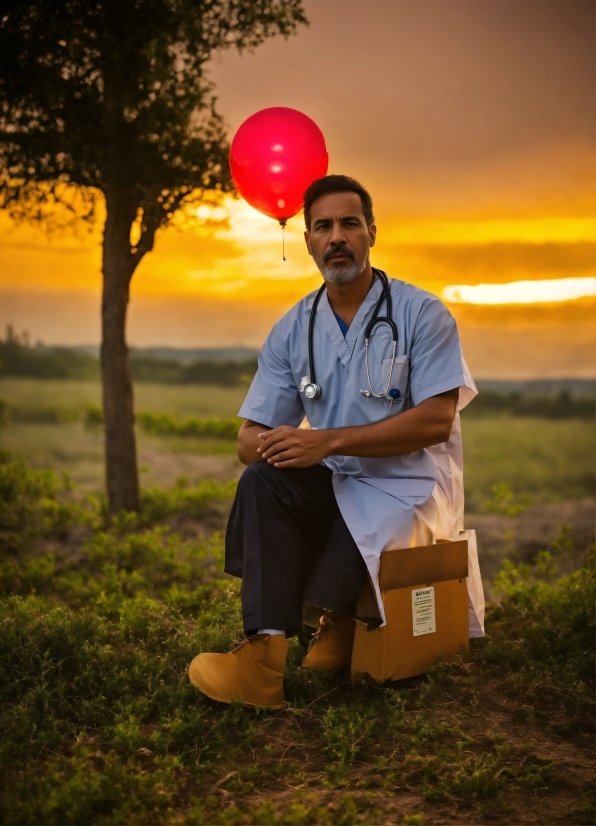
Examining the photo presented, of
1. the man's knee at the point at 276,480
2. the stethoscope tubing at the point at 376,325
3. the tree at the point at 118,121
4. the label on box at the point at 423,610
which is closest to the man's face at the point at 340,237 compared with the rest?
the stethoscope tubing at the point at 376,325

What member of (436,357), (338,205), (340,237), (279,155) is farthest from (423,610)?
(279,155)

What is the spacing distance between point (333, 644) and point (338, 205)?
1699 mm

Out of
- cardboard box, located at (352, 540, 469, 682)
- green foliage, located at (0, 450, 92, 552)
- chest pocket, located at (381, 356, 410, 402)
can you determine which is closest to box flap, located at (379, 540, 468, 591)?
cardboard box, located at (352, 540, 469, 682)

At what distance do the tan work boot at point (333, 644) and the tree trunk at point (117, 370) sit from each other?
323 centimetres

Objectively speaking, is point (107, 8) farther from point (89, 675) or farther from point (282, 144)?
point (89, 675)

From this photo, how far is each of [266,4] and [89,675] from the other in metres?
4.32

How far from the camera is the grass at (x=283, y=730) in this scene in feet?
7.64

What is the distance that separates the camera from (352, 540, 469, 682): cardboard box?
298 centimetres

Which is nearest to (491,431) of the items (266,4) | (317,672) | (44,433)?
(44,433)

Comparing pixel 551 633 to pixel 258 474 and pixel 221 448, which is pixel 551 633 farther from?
pixel 221 448

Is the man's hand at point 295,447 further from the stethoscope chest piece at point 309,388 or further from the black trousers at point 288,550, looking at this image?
the stethoscope chest piece at point 309,388

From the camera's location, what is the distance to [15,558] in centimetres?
558

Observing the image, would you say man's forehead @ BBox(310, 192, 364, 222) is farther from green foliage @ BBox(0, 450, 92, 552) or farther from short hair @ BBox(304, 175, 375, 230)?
green foliage @ BBox(0, 450, 92, 552)

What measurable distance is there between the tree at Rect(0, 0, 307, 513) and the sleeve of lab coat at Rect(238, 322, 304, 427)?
2825mm
